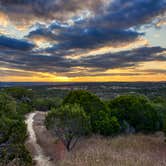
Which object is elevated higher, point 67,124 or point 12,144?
point 67,124

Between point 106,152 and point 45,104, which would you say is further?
point 45,104

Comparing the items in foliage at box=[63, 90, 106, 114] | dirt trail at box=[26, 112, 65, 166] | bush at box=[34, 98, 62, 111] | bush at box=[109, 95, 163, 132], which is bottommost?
bush at box=[34, 98, 62, 111]

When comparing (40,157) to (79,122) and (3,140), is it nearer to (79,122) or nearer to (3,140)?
(3,140)

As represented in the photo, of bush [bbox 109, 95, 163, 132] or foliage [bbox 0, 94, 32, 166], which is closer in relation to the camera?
foliage [bbox 0, 94, 32, 166]

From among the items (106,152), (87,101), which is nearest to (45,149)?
(106,152)

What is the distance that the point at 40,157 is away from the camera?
1767 centimetres

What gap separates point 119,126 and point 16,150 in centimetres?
1465

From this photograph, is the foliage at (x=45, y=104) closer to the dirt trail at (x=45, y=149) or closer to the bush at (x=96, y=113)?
the bush at (x=96, y=113)

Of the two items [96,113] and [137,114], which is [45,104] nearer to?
[137,114]

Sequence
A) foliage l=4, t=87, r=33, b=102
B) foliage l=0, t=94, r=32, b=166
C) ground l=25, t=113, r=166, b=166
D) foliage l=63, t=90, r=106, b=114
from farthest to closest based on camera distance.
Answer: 1. foliage l=4, t=87, r=33, b=102
2. foliage l=63, t=90, r=106, b=114
3. foliage l=0, t=94, r=32, b=166
4. ground l=25, t=113, r=166, b=166

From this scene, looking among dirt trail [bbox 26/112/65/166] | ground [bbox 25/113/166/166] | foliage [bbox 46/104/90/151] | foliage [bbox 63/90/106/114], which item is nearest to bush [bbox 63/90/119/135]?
foliage [bbox 63/90/106/114]

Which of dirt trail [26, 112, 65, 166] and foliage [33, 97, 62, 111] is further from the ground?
dirt trail [26, 112, 65, 166]

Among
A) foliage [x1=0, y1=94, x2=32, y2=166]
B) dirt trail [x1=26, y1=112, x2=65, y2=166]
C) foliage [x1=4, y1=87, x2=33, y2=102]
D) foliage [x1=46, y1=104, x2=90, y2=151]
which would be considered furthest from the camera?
foliage [x1=4, y1=87, x2=33, y2=102]

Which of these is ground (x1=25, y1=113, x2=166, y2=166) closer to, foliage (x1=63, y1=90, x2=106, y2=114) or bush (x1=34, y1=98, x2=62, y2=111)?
foliage (x1=63, y1=90, x2=106, y2=114)
